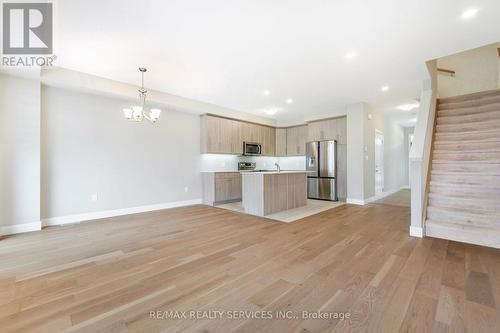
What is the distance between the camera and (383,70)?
12.6 ft

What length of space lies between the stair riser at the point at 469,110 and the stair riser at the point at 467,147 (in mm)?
1003

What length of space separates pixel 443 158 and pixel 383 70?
6.98 feet

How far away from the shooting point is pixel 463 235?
297cm

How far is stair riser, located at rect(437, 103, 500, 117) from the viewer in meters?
4.30

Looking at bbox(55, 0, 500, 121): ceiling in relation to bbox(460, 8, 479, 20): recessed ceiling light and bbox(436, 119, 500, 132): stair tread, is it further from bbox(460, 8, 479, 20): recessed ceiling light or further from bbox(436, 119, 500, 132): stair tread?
bbox(436, 119, 500, 132): stair tread

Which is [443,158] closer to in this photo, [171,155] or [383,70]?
[383,70]

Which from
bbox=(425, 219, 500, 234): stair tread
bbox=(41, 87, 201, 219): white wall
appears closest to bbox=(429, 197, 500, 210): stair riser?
bbox=(425, 219, 500, 234): stair tread

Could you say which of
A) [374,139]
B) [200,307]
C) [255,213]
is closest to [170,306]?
[200,307]

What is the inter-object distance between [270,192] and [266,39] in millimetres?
2973

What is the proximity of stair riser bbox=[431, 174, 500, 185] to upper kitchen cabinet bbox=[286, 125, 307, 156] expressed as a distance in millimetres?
4097

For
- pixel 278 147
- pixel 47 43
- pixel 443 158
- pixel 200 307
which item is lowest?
pixel 200 307

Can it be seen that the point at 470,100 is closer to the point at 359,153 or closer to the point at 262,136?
the point at 359,153

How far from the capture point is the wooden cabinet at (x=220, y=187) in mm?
6016

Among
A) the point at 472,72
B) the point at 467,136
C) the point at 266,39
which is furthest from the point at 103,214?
the point at 472,72
